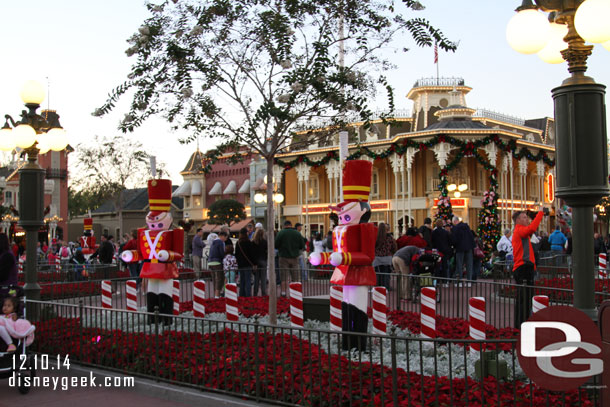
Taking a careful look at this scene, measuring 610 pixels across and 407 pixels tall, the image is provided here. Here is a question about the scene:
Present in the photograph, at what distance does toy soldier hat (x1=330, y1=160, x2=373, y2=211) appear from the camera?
322 inches

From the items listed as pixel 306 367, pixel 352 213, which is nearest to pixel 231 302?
pixel 352 213

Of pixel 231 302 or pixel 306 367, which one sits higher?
pixel 231 302

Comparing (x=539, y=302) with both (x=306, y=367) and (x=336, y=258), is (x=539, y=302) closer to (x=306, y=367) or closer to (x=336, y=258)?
(x=336, y=258)

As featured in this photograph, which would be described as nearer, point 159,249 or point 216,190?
point 159,249

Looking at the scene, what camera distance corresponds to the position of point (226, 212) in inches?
2058

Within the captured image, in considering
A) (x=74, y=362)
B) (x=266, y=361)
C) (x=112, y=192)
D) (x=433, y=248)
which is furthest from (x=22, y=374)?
(x=112, y=192)

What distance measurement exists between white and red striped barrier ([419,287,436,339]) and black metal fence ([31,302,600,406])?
0.97 feet

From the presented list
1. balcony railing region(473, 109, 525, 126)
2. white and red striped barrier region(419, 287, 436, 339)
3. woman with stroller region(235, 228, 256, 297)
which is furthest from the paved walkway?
balcony railing region(473, 109, 525, 126)

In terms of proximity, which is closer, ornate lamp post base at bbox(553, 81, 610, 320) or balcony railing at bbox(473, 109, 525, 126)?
ornate lamp post base at bbox(553, 81, 610, 320)

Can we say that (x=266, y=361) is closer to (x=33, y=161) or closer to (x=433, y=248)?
(x=33, y=161)

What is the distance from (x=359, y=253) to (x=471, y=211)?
111 ft

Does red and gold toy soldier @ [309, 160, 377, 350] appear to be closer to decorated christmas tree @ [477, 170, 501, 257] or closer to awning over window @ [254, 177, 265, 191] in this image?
decorated christmas tree @ [477, 170, 501, 257]

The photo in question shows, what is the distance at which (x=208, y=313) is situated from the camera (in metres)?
11.9

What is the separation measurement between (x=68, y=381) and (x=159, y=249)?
3.03 meters
